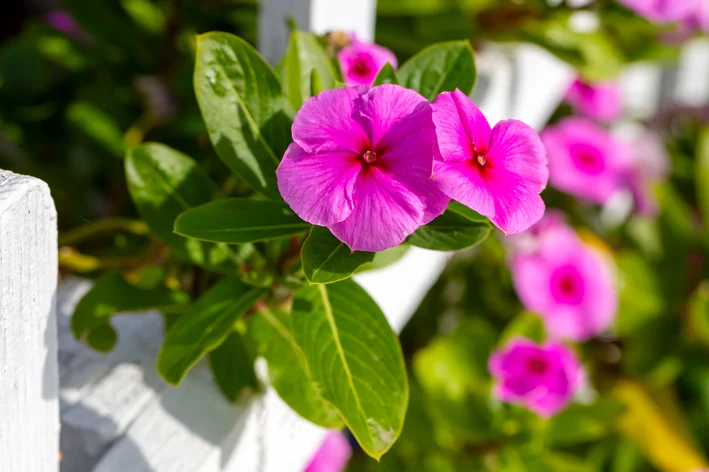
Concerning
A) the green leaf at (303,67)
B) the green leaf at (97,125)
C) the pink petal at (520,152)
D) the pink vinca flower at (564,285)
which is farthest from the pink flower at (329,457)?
the pink petal at (520,152)

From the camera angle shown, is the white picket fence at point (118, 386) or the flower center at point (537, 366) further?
A: the flower center at point (537, 366)

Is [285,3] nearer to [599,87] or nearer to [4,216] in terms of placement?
[4,216]

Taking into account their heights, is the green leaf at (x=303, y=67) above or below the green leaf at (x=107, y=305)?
above

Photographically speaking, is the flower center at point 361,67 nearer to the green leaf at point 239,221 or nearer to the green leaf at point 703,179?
the green leaf at point 239,221

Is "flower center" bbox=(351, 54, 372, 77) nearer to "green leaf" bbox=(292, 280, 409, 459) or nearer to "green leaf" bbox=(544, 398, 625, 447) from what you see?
"green leaf" bbox=(292, 280, 409, 459)

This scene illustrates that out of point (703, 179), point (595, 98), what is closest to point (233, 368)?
point (595, 98)

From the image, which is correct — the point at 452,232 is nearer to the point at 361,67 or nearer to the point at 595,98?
the point at 361,67
